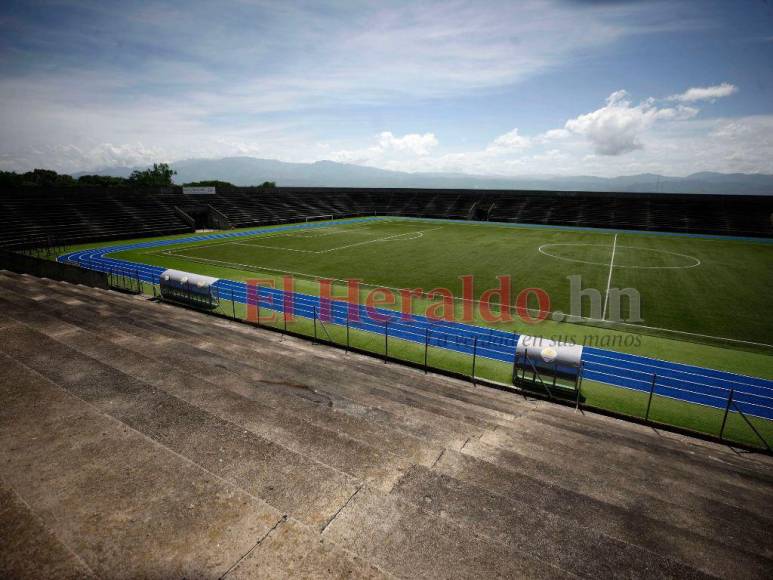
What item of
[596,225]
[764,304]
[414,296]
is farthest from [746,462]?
[596,225]

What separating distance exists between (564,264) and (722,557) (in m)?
27.2

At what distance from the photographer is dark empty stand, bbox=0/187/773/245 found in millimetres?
39719

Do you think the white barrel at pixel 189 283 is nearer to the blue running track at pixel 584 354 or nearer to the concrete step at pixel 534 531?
the blue running track at pixel 584 354

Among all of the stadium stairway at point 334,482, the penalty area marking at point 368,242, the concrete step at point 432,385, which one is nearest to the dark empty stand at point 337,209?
the penalty area marking at point 368,242

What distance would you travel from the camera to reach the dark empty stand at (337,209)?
1564 inches

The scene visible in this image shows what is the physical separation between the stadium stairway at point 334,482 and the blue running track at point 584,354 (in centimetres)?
309

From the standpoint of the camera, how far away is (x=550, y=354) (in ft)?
38.8

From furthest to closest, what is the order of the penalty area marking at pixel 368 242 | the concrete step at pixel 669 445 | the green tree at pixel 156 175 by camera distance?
the green tree at pixel 156 175 → the penalty area marking at pixel 368 242 → the concrete step at pixel 669 445

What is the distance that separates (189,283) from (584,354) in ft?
59.3

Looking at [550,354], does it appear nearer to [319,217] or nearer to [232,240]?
[232,240]

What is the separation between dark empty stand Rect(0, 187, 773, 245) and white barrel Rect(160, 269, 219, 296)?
80.7ft

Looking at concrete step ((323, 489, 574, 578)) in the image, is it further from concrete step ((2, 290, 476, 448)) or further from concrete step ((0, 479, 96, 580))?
concrete step ((0, 479, 96, 580))

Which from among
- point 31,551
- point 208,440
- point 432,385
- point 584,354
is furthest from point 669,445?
point 31,551

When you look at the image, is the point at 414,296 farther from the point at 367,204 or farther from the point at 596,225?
the point at 367,204
